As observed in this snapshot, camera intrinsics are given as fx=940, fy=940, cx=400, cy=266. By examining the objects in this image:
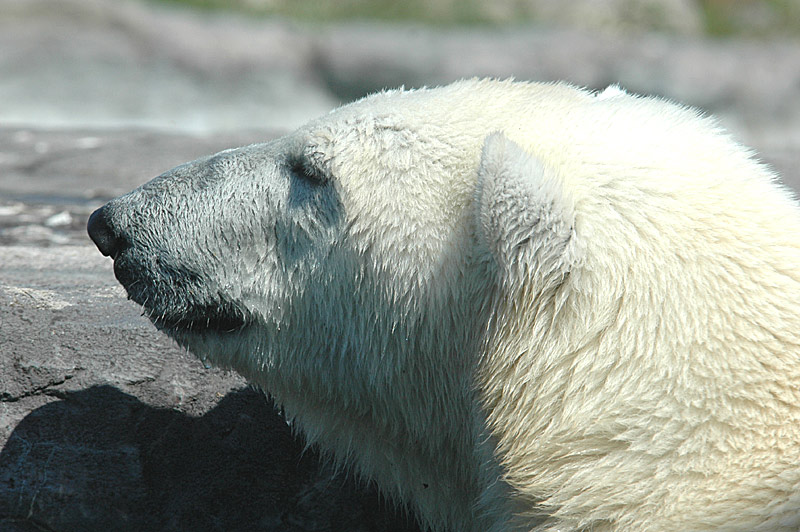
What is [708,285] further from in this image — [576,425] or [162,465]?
[162,465]

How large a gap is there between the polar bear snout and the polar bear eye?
12.7 inches

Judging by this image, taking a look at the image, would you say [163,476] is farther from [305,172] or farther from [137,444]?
[305,172]

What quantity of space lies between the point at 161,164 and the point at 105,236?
2.98 m

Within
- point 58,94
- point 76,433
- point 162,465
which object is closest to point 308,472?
point 162,465

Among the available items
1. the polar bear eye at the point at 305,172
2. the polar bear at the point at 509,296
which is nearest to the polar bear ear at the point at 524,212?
the polar bear at the point at 509,296

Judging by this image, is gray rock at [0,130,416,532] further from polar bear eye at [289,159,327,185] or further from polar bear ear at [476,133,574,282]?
polar bear ear at [476,133,574,282]

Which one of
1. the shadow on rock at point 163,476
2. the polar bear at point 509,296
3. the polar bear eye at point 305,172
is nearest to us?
the polar bear at point 509,296

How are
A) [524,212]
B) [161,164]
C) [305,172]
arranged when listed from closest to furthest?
1. [524,212]
2. [305,172]
3. [161,164]

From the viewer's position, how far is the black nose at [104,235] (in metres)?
1.67

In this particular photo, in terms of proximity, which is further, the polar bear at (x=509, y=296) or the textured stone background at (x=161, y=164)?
the textured stone background at (x=161, y=164)

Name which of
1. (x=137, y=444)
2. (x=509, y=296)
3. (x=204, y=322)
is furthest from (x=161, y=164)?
(x=509, y=296)

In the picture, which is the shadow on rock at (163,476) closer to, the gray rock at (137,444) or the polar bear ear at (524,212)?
the gray rock at (137,444)

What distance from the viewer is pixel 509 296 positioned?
140 centimetres

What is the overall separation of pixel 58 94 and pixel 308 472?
6.17 meters
